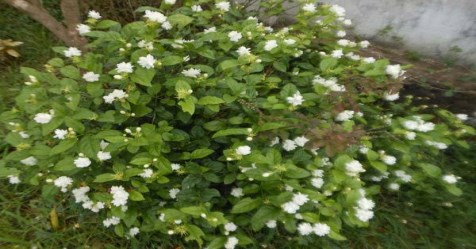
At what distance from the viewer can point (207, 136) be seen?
7.32 feet

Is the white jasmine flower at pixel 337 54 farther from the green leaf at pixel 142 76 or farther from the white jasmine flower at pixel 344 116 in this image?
the green leaf at pixel 142 76

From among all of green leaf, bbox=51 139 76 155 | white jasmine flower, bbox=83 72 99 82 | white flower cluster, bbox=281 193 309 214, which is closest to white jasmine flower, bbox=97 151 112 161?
green leaf, bbox=51 139 76 155

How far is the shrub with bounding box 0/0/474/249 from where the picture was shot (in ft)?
6.24

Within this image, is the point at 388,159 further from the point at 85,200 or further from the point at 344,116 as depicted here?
the point at 85,200

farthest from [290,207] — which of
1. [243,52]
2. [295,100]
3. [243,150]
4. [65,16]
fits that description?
[65,16]

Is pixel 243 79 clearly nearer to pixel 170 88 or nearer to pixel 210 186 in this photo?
pixel 170 88

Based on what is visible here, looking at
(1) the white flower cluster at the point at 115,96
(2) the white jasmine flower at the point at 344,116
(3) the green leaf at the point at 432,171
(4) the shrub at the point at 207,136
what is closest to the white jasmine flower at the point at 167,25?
(4) the shrub at the point at 207,136

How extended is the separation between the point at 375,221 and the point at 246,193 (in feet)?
3.49

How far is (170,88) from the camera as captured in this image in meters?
2.08

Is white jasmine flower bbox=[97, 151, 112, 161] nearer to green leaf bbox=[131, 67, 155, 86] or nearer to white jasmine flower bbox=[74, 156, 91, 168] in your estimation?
white jasmine flower bbox=[74, 156, 91, 168]

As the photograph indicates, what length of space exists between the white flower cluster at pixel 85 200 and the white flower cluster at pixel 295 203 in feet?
3.12

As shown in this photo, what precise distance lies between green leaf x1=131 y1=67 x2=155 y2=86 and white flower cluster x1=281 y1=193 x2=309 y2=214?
2.82 feet

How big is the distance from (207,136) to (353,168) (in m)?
0.81

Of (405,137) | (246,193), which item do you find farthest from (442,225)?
(246,193)
